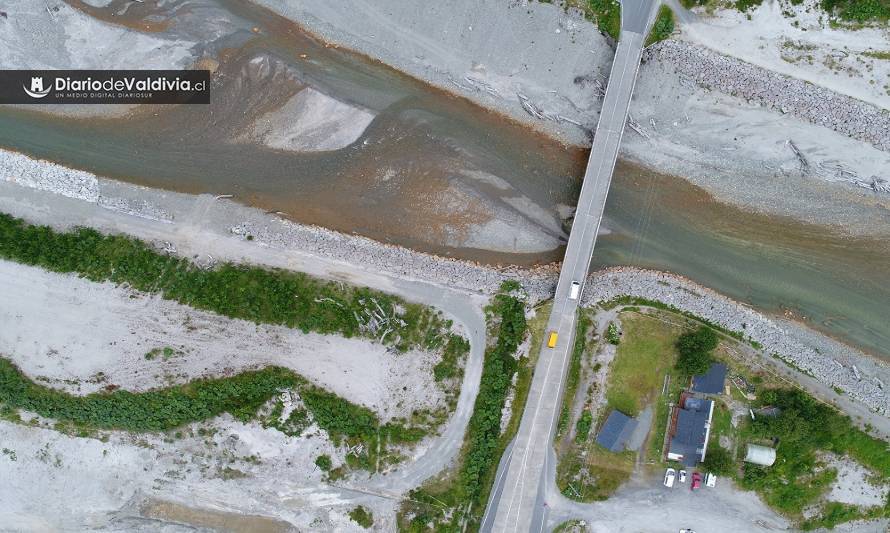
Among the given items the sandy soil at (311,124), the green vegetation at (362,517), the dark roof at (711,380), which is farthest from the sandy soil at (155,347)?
the dark roof at (711,380)

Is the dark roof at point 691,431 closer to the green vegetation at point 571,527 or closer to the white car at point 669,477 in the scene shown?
the white car at point 669,477

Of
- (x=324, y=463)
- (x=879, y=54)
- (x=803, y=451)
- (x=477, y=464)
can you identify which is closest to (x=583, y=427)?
(x=477, y=464)

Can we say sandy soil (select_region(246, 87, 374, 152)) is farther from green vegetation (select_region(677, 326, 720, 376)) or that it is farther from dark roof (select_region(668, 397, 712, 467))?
dark roof (select_region(668, 397, 712, 467))

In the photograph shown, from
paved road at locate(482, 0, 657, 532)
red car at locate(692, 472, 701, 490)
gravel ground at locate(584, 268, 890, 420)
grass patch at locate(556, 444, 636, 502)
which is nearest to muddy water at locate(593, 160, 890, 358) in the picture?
gravel ground at locate(584, 268, 890, 420)

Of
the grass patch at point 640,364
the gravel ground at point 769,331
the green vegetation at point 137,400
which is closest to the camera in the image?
the green vegetation at point 137,400

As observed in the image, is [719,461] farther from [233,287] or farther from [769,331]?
[233,287]

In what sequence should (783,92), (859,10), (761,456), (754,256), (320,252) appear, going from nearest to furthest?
(859,10) → (761,456) → (783,92) → (320,252) → (754,256)
